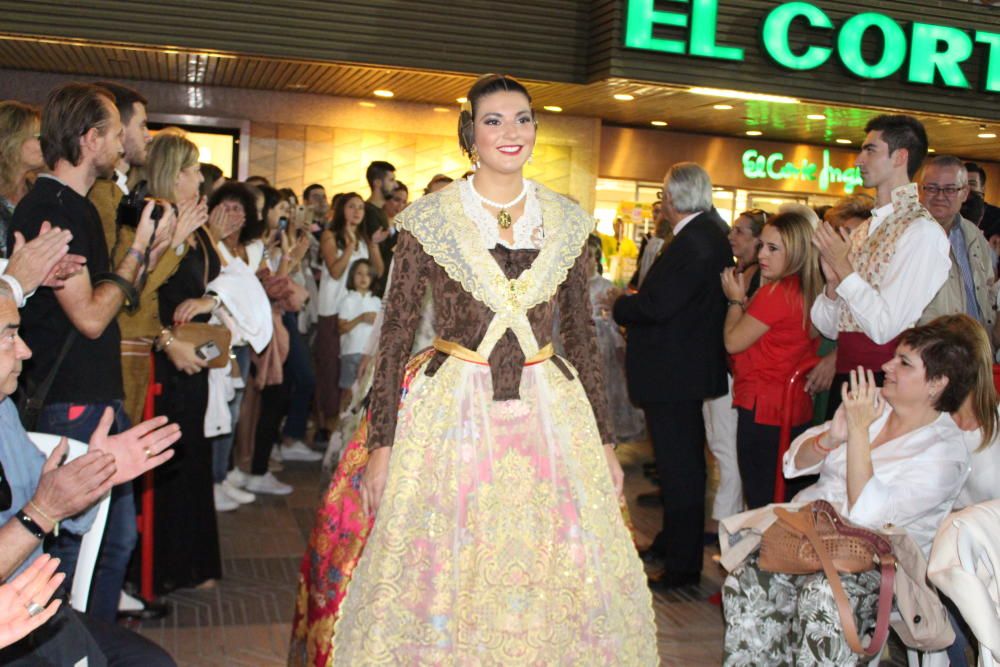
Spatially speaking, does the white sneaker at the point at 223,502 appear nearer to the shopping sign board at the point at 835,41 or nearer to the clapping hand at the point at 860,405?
the clapping hand at the point at 860,405

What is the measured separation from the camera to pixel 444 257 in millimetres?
2977

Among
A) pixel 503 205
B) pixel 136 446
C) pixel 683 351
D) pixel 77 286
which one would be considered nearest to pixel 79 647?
pixel 136 446

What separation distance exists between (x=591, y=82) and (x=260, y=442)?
567cm

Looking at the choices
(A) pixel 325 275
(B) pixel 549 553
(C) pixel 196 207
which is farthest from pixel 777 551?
(A) pixel 325 275

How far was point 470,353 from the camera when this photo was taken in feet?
9.67

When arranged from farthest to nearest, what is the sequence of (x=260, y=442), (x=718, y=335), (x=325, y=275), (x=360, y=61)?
(x=360, y=61)
(x=325, y=275)
(x=260, y=442)
(x=718, y=335)

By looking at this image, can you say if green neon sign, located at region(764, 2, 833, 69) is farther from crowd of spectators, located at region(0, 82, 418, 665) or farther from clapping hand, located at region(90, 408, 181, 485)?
clapping hand, located at region(90, 408, 181, 485)

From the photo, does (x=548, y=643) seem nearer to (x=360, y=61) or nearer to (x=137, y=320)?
(x=137, y=320)

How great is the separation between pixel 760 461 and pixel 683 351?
1.99 ft

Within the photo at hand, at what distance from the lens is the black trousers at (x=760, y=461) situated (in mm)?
4891

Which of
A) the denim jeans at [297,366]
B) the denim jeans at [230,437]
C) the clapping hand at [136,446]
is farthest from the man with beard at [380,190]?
the clapping hand at [136,446]

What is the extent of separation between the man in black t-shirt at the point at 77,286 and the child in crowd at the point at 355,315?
398 cm

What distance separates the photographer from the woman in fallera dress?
8.93 feet

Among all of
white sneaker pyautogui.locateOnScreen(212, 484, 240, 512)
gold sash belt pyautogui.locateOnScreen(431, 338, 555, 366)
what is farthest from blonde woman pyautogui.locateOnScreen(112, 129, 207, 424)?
white sneaker pyautogui.locateOnScreen(212, 484, 240, 512)
